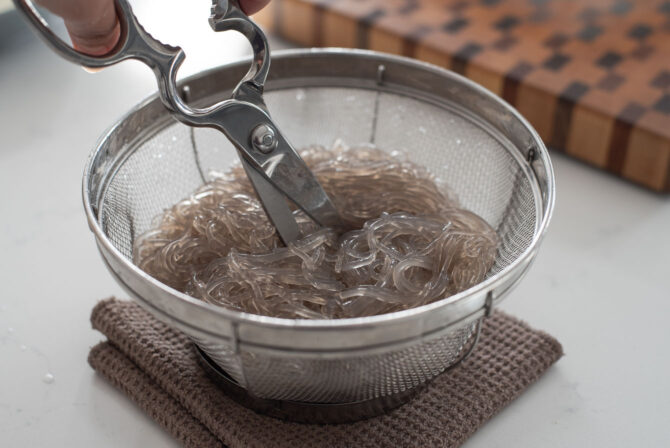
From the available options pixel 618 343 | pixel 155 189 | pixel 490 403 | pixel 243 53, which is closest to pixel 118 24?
pixel 155 189

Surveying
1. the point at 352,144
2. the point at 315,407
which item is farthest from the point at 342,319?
the point at 352,144

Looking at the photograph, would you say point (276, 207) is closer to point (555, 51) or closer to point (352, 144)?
point (352, 144)

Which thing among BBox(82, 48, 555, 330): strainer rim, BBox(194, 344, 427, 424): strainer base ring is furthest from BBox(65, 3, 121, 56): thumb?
BBox(194, 344, 427, 424): strainer base ring

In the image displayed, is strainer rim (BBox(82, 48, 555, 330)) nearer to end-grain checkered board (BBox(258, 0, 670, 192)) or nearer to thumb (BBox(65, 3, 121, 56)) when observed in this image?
thumb (BBox(65, 3, 121, 56))

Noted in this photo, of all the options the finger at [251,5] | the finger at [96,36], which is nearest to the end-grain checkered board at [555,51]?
the finger at [251,5]

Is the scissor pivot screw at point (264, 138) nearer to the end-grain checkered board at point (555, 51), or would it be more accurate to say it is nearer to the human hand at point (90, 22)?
the human hand at point (90, 22)

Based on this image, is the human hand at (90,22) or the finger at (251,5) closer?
the human hand at (90,22)
